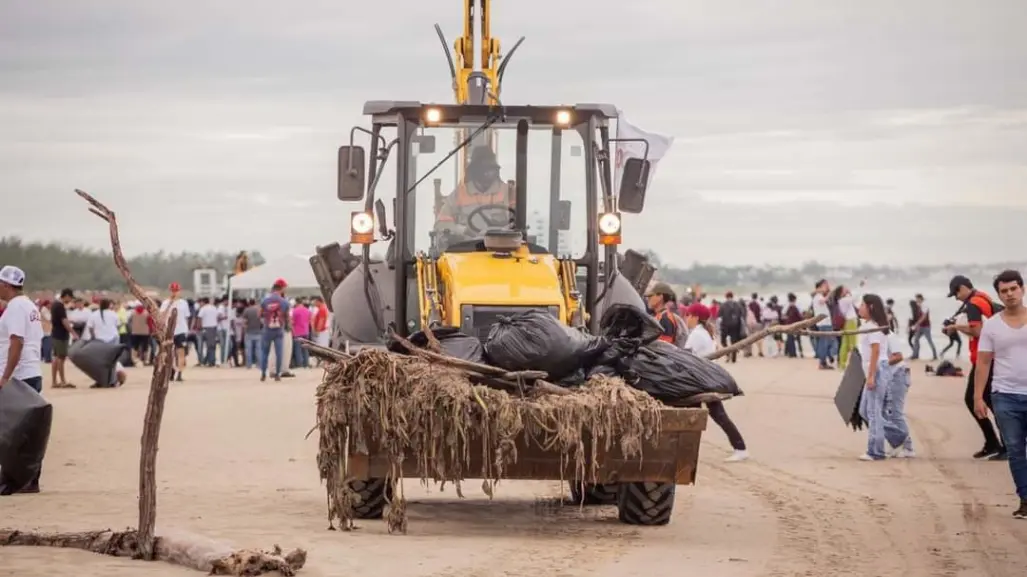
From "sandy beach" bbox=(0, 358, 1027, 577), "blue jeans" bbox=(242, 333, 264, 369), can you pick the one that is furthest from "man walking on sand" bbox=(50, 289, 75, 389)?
"sandy beach" bbox=(0, 358, 1027, 577)

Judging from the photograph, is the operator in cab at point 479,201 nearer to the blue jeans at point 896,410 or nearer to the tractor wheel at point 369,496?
the tractor wheel at point 369,496

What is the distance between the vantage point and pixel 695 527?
11719mm

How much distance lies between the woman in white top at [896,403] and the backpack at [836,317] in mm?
15201

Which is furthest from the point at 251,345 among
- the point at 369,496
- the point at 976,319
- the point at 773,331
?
the point at 773,331

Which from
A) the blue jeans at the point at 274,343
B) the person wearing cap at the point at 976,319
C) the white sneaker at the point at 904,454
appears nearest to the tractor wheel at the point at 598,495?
the person wearing cap at the point at 976,319

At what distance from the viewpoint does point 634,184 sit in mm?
12758

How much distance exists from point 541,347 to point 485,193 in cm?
268

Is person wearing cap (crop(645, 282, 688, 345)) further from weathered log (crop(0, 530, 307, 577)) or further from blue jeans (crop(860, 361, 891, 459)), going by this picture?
weathered log (crop(0, 530, 307, 577))

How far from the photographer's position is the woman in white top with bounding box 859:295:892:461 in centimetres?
1622

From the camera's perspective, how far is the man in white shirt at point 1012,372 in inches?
476

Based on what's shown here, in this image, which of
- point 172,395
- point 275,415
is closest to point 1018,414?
point 275,415

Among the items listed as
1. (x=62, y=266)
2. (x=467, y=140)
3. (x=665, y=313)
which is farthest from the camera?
(x=62, y=266)

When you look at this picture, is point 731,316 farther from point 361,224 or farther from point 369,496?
point 369,496

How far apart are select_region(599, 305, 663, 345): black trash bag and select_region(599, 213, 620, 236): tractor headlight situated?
5.15ft
